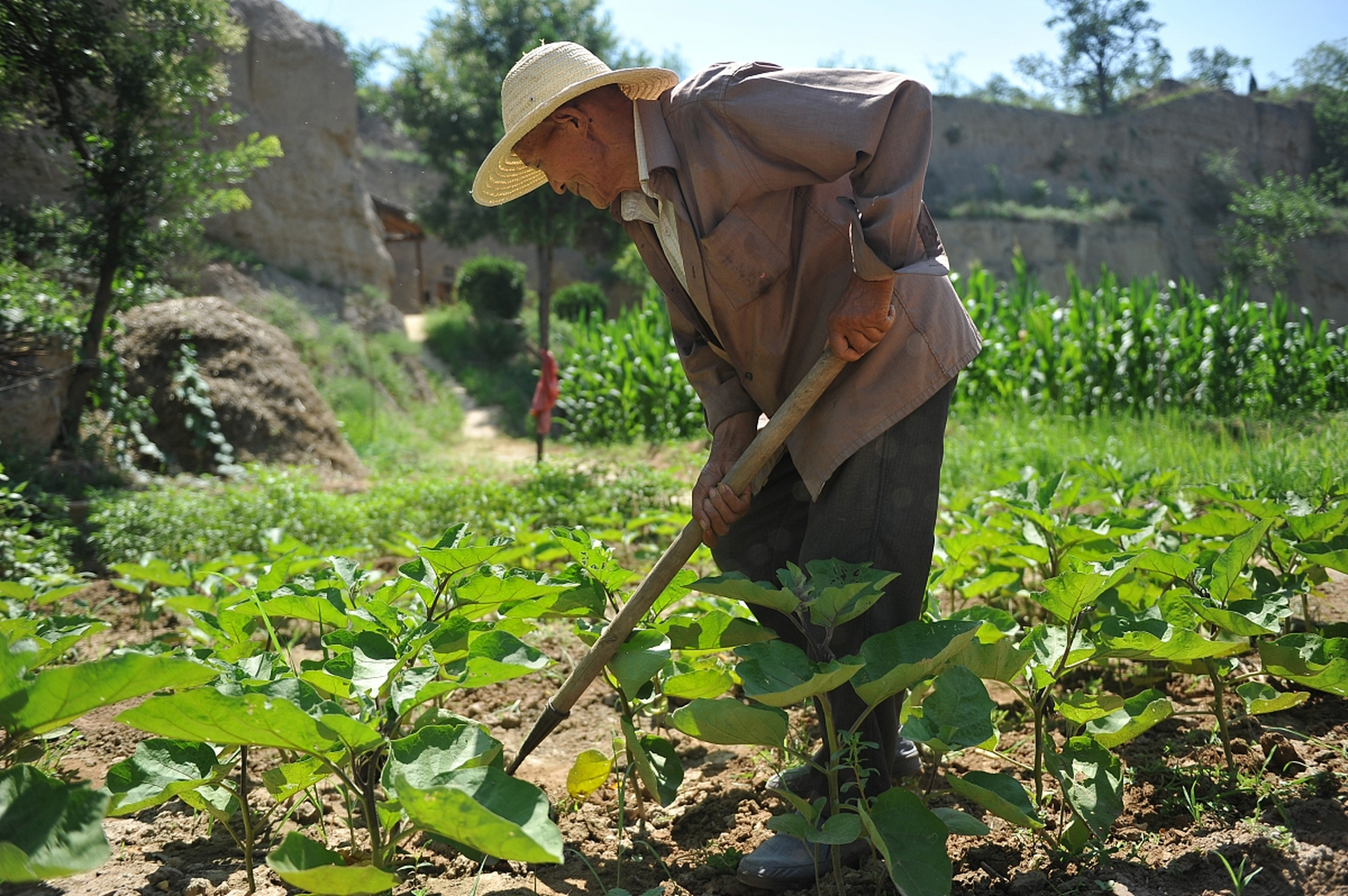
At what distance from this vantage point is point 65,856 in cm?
101

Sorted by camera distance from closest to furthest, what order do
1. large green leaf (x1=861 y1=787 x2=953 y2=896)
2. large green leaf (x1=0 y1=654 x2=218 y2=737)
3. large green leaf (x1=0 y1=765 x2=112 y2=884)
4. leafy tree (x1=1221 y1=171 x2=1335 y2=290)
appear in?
Result: 1. large green leaf (x1=0 y1=765 x2=112 y2=884)
2. large green leaf (x1=0 y1=654 x2=218 y2=737)
3. large green leaf (x1=861 y1=787 x2=953 y2=896)
4. leafy tree (x1=1221 y1=171 x2=1335 y2=290)

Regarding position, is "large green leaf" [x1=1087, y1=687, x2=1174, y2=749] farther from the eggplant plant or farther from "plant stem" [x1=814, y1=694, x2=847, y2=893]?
the eggplant plant

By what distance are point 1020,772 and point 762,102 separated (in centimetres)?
150

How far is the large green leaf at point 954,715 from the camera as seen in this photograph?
4.34ft

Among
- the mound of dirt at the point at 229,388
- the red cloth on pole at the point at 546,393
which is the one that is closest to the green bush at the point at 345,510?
the red cloth on pole at the point at 546,393

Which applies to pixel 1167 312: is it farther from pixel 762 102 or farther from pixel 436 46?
pixel 436 46

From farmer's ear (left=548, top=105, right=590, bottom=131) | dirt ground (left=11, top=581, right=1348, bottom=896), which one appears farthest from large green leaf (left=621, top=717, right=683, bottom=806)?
farmer's ear (left=548, top=105, right=590, bottom=131)

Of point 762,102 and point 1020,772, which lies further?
point 1020,772

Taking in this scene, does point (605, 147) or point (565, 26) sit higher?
point (565, 26)

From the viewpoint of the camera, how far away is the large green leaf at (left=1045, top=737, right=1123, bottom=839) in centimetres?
144

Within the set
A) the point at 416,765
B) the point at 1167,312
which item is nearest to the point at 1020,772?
the point at 416,765

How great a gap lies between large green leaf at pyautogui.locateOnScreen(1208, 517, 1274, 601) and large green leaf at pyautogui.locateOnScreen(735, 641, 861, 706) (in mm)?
871

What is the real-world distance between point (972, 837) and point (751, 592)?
0.72m

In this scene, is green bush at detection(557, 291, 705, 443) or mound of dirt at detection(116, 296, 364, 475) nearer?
mound of dirt at detection(116, 296, 364, 475)
